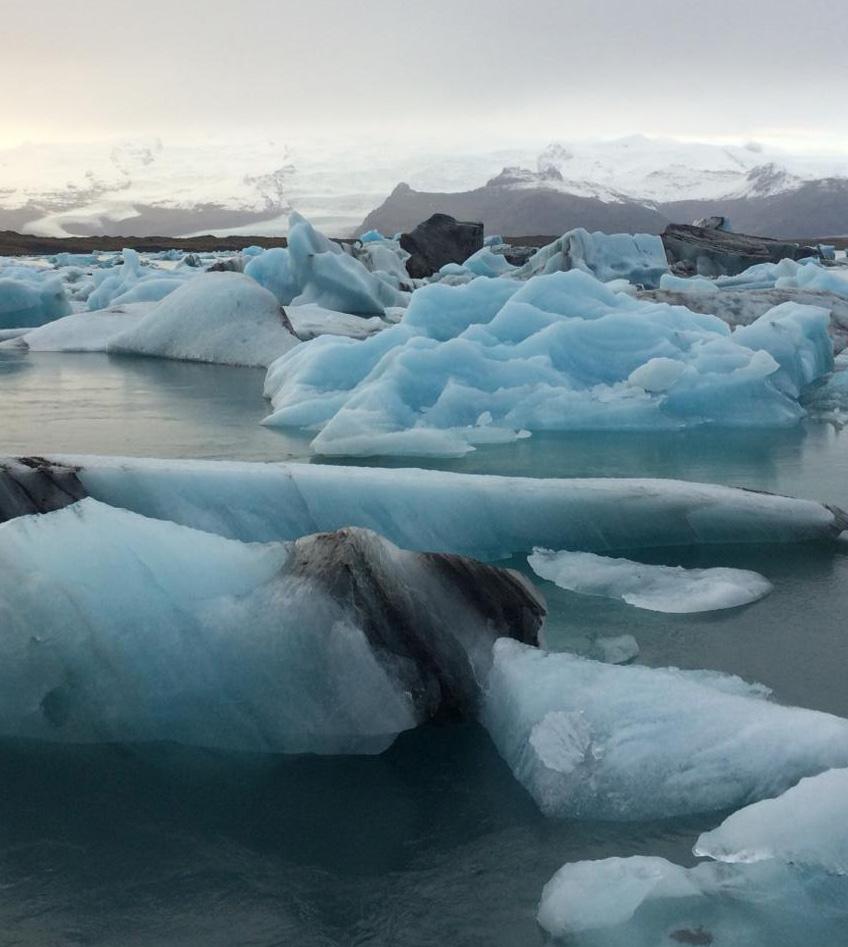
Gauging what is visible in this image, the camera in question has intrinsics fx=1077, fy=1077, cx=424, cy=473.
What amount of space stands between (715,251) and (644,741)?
20.8 metres

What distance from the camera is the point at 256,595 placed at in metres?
2.21

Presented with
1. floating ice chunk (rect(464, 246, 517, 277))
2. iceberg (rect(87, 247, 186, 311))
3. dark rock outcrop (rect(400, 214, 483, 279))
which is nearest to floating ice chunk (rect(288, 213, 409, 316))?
iceberg (rect(87, 247, 186, 311))

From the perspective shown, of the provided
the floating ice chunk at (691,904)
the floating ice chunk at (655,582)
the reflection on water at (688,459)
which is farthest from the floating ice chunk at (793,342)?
the floating ice chunk at (691,904)

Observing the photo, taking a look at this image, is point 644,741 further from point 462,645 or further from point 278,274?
point 278,274

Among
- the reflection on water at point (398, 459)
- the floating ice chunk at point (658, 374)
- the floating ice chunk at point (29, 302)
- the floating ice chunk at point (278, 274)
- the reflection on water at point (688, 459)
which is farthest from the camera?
the floating ice chunk at point (278, 274)

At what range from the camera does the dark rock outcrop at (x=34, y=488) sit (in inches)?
109

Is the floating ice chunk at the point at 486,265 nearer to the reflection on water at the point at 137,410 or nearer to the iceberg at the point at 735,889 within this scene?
the reflection on water at the point at 137,410

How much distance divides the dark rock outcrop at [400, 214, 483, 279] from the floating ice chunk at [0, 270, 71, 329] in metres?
9.00

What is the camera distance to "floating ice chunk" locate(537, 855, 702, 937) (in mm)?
1518

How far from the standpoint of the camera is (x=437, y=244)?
76.0ft

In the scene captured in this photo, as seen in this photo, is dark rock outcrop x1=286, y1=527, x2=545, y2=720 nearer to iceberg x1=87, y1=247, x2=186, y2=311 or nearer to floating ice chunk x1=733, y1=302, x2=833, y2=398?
floating ice chunk x1=733, y1=302, x2=833, y2=398

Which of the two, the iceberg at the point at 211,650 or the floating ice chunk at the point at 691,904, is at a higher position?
the iceberg at the point at 211,650

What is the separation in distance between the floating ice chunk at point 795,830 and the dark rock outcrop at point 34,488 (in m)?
1.83

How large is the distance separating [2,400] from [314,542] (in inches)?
224
